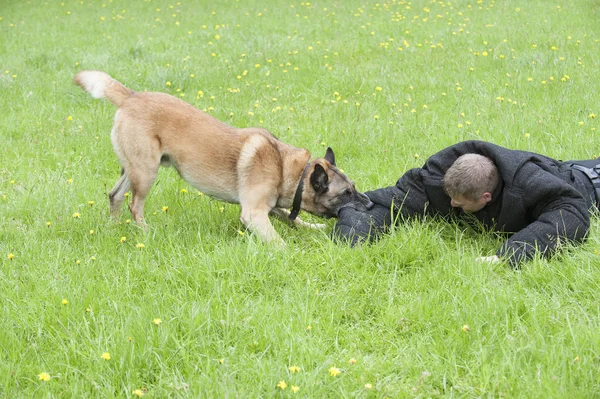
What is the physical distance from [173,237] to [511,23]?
8.74m

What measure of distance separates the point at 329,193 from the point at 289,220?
1.56 ft

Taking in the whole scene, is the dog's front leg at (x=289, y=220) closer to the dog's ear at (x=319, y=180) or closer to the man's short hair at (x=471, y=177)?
the dog's ear at (x=319, y=180)

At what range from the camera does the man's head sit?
14.7ft

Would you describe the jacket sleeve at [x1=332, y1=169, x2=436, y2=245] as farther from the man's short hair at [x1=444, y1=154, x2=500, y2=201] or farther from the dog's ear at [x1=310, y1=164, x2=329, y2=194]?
the man's short hair at [x1=444, y1=154, x2=500, y2=201]

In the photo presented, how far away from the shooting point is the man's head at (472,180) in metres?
4.48

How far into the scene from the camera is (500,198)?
468cm

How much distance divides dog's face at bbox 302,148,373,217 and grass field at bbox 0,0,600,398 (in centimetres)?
26

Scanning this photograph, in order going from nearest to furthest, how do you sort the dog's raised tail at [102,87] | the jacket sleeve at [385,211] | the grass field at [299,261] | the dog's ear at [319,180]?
1. the grass field at [299,261]
2. the jacket sleeve at [385,211]
3. the dog's ear at [319,180]
4. the dog's raised tail at [102,87]

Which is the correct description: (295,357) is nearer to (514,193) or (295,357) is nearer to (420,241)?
(420,241)

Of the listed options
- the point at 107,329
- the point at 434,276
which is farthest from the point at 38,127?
the point at 434,276

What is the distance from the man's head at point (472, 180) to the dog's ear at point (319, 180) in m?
1.00

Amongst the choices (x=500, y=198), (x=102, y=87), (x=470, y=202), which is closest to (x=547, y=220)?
(x=500, y=198)

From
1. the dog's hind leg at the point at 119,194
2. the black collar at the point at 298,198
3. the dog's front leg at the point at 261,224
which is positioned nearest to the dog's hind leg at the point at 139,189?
the dog's hind leg at the point at 119,194

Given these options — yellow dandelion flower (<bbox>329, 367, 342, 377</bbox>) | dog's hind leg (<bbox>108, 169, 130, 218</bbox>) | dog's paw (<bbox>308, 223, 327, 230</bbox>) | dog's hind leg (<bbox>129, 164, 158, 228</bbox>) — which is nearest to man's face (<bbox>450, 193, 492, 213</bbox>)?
dog's paw (<bbox>308, 223, 327, 230</bbox>)
